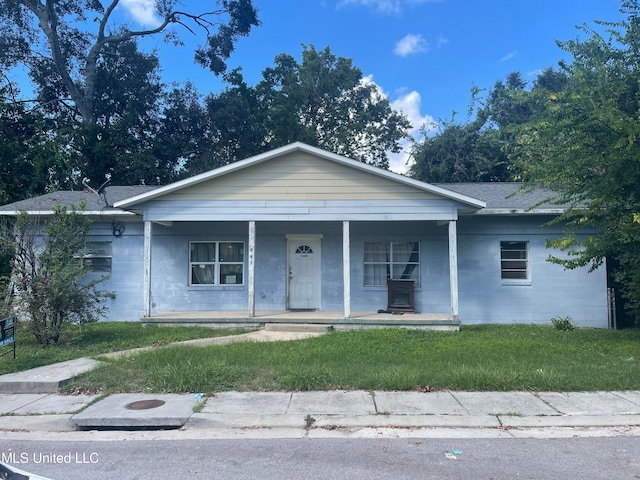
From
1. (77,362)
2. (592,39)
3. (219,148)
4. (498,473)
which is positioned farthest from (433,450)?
(219,148)

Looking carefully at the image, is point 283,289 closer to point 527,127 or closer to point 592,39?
point 527,127

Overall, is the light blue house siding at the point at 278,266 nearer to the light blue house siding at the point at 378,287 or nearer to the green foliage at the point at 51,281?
the light blue house siding at the point at 378,287

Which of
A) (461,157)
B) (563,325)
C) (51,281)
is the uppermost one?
(461,157)

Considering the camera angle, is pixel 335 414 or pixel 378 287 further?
pixel 378 287

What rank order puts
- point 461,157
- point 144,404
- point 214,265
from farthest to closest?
point 461,157 < point 214,265 < point 144,404

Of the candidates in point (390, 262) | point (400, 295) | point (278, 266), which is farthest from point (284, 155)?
point (400, 295)

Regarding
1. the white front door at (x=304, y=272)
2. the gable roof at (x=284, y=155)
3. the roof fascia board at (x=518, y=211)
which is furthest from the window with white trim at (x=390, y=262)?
the gable roof at (x=284, y=155)

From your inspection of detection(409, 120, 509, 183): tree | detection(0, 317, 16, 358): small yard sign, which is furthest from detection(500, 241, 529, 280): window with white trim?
detection(409, 120, 509, 183): tree

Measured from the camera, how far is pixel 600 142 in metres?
9.20

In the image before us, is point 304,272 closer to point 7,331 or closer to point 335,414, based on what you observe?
point 7,331

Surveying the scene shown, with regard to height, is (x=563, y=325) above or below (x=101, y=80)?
below

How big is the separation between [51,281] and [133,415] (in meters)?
4.88

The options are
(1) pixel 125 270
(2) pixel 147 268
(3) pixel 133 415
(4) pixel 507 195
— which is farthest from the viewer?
(4) pixel 507 195

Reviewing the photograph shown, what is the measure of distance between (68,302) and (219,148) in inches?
808
